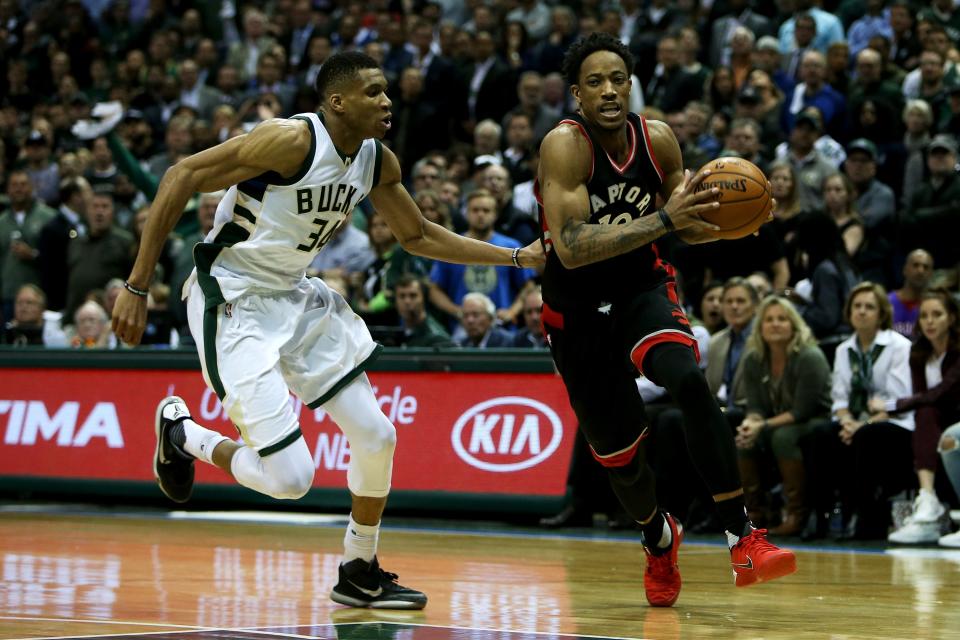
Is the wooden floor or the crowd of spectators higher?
the crowd of spectators

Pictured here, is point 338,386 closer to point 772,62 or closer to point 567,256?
point 567,256

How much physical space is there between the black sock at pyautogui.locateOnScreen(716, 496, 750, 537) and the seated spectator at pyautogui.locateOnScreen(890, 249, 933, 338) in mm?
5565

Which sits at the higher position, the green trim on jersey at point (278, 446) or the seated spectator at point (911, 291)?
the seated spectator at point (911, 291)

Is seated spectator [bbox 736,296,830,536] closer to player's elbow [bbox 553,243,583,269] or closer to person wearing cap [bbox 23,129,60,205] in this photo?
player's elbow [bbox 553,243,583,269]

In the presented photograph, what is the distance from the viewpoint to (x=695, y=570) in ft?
26.8

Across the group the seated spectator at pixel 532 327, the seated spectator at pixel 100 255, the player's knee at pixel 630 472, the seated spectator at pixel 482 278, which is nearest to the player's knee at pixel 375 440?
the player's knee at pixel 630 472

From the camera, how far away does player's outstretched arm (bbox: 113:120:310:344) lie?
6.24 meters

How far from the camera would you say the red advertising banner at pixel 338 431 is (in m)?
10.9

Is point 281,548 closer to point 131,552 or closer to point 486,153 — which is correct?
point 131,552

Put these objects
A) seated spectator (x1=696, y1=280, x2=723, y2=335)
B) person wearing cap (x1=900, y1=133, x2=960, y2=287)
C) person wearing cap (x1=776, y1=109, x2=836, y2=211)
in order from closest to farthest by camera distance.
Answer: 1. seated spectator (x1=696, y1=280, x2=723, y2=335)
2. person wearing cap (x1=900, y1=133, x2=960, y2=287)
3. person wearing cap (x1=776, y1=109, x2=836, y2=211)

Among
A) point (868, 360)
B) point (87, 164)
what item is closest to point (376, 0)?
point (87, 164)

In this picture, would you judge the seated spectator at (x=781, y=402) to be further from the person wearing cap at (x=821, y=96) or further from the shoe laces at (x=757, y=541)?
the shoe laces at (x=757, y=541)

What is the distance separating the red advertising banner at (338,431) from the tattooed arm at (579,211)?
454 centimetres

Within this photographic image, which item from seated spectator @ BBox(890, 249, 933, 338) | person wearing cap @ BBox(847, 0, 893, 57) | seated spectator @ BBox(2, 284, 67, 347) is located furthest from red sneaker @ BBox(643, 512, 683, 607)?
person wearing cap @ BBox(847, 0, 893, 57)
